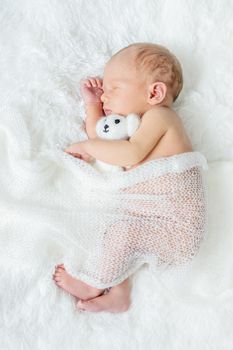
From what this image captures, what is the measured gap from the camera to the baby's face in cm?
155

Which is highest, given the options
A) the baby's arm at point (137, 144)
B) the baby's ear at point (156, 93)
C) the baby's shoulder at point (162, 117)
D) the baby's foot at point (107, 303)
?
the baby's ear at point (156, 93)

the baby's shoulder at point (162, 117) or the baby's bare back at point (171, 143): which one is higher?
the baby's shoulder at point (162, 117)

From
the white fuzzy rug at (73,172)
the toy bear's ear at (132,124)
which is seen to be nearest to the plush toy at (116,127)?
the toy bear's ear at (132,124)

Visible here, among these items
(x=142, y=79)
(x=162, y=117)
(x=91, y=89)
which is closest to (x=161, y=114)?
(x=162, y=117)

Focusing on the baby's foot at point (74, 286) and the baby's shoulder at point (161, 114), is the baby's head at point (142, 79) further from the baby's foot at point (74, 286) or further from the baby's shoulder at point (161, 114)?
the baby's foot at point (74, 286)

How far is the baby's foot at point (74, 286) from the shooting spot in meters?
1.46

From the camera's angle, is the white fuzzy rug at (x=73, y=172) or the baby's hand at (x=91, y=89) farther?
the baby's hand at (x=91, y=89)

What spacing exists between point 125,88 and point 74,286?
0.55m

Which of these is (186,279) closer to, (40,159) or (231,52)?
(40,159)

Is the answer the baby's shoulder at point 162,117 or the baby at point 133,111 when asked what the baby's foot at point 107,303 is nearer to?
the baby at point 133,111

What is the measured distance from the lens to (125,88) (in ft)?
5.12

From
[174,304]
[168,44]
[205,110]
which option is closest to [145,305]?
[174,304]

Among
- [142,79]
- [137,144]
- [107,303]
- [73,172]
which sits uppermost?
[142,79]

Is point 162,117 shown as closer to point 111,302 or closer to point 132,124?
point 132,124
